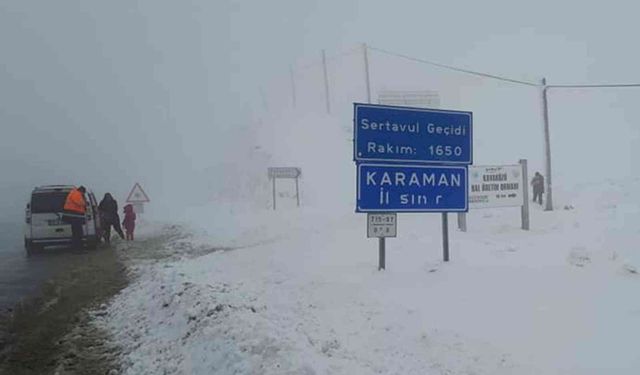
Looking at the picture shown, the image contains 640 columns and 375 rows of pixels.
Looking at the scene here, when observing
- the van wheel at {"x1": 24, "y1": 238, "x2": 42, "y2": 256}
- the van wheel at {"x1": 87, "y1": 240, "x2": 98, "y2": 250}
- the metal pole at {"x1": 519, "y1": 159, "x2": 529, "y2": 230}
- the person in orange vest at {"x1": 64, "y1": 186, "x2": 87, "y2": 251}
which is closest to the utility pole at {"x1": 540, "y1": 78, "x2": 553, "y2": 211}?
the metal pole at {"x1": 519, "y1": 159, "x2": 529, "y2": 230}

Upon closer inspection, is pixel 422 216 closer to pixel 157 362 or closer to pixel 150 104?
pixel 157 362

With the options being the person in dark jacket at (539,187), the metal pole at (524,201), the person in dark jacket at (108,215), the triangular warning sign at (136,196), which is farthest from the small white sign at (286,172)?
the metal pole at (524,201)

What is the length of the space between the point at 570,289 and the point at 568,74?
73.4m

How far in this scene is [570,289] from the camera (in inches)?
330

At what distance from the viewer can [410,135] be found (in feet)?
34.7

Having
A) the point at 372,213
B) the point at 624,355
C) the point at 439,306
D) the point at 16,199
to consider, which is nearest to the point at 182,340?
the point at 439,306

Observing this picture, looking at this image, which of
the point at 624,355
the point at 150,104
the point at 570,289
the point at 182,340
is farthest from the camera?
the point at 150,104

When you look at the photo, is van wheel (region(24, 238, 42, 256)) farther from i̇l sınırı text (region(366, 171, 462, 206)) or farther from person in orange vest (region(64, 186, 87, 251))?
i̇l sınırı text (region(366, 171, 462, 206))

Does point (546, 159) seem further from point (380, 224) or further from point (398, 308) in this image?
point (398, 308)

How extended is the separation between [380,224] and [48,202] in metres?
13.8

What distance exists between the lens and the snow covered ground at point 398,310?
6148 millimetres

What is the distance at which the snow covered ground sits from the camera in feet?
20.2

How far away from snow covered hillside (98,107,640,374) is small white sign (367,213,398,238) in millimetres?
664

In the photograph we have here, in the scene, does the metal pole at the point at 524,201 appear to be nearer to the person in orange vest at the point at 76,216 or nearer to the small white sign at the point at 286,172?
the small white sign at the point at 286,172
